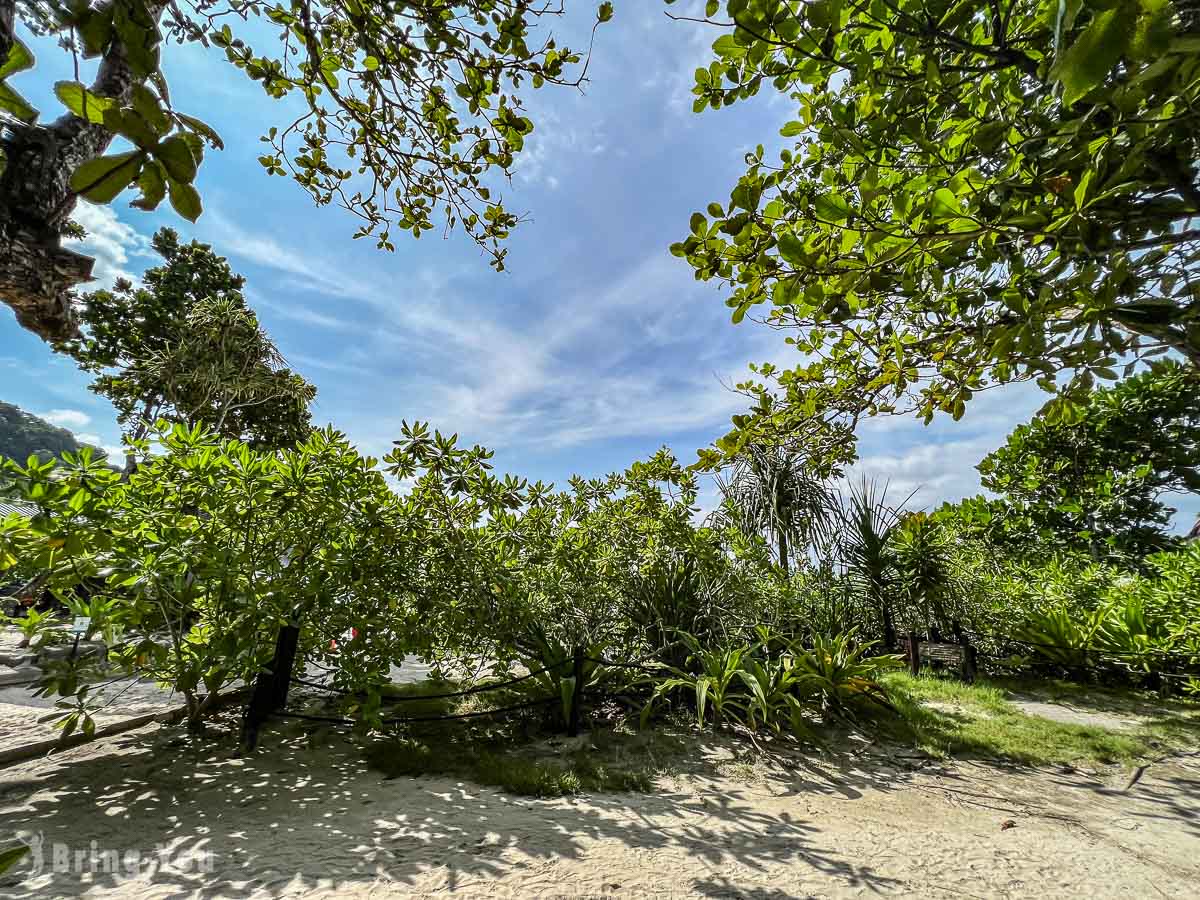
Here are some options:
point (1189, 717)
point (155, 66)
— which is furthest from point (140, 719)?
point (1189, 717)

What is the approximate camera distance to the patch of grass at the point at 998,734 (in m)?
3.52

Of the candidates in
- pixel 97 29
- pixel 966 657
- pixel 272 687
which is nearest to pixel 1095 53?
pixel 97 29

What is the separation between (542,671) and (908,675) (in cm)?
536

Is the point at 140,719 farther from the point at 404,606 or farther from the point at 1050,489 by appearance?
the point at 1050,489

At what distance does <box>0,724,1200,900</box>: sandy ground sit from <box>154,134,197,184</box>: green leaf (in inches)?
92.0

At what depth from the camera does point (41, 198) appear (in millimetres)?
1810

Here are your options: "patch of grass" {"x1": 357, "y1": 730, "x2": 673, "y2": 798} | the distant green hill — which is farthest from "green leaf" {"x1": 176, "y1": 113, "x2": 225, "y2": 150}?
the distant green hill

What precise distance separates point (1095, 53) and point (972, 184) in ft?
2.67

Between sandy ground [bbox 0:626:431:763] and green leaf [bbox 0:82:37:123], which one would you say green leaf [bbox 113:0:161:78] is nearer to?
green leaf [bbox 0:82:37:123]

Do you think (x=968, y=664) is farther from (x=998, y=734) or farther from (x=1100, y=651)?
(x=998, y=734)

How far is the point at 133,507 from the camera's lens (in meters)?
2.60

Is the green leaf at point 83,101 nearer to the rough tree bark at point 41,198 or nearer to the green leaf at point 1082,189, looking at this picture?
the rough tree bark at point 41,198

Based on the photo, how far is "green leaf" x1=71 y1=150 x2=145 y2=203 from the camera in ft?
2.05

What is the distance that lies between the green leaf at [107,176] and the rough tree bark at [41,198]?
169 cm
